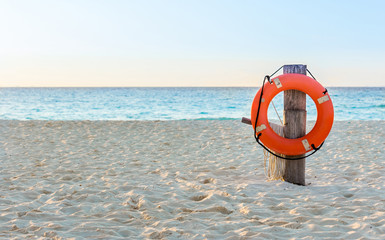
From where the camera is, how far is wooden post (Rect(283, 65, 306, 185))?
3258 mm

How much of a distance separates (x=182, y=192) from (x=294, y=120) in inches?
44.0

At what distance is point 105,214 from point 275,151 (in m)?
1.51

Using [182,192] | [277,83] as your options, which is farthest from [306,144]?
[182,192]

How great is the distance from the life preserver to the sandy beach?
34 cm

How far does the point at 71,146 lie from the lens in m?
5.63

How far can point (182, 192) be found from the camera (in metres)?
3.10

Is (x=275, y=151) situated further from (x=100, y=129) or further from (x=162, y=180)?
(x=100, y=129)

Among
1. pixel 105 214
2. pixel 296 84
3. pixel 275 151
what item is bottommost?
pixel 105 214

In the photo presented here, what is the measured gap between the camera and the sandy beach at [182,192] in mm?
2293

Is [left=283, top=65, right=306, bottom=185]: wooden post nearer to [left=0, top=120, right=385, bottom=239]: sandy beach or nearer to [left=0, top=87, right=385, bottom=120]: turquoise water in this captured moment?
[left=0, top=120, right=385, bottom=239]: sandy beach

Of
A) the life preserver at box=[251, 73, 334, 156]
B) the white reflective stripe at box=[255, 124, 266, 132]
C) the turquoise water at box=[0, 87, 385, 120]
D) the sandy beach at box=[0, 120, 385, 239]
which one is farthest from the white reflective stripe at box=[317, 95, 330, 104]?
the turquoise water at box=[0, 87, 385, 120]

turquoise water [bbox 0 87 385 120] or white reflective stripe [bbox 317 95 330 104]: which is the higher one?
white reflective stripe [bbox 317 95 330 104]

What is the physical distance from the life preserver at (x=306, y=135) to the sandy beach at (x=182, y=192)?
34cm

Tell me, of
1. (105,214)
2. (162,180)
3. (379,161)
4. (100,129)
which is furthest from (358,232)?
(100,129)
